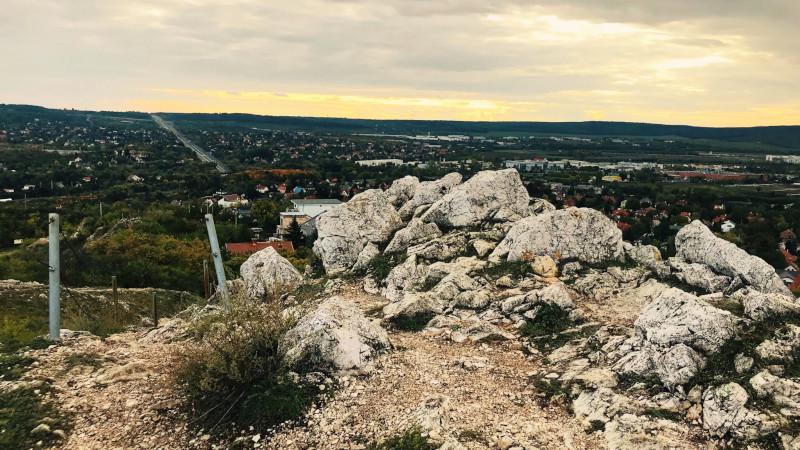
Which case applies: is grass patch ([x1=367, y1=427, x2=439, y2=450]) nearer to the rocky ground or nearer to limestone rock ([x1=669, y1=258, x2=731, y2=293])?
the rocky ground

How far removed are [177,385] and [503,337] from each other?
8014mm


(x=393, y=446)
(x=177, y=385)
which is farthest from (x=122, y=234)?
(x=393, y=446)

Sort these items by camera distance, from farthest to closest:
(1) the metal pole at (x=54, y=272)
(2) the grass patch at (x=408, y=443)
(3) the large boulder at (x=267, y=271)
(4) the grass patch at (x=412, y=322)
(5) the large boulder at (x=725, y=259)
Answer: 1. (3) the large boulder at (x=267, y=271)
2. (5) the large boulder at (x=725, y=259)
3. (4) the grass patch at (x=412, y=322)
4. (1) the metal pole at (x=54, y=272)
5. (2) the grass patch at (x=408, y=443)

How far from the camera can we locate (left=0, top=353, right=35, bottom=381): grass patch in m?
12.9

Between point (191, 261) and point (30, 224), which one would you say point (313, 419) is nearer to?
point (191, 261)

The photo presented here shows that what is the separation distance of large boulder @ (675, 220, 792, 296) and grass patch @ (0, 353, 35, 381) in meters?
19.9

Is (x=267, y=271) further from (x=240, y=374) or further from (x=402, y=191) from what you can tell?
(x=240, y=374)

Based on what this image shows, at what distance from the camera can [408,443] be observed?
10016 mm

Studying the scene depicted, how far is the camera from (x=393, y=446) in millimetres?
10023

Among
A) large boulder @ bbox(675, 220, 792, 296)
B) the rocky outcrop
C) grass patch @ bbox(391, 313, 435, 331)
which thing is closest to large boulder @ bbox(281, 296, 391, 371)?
grass patch @ bbox(391, 313, 435, 331)

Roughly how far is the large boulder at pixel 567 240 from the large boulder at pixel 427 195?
7125mm

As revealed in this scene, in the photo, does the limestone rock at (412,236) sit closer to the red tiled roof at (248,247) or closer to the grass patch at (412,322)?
the grass patch at (412,322)

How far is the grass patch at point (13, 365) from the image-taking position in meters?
12.9

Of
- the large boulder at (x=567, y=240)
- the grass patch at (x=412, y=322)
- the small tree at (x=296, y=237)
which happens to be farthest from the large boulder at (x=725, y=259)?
the small tree at (x=296, y=237)
